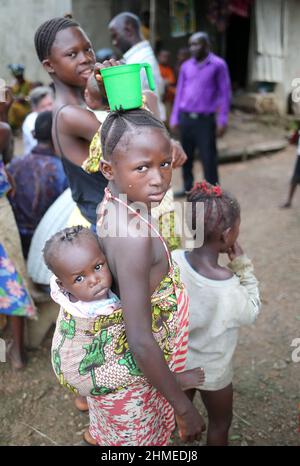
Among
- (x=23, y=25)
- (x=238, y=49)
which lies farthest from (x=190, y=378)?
(x=238, y=49)

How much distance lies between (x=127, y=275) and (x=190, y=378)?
1.66 ft

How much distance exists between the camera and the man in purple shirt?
16.7 feet

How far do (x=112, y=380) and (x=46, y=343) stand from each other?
1690 mm

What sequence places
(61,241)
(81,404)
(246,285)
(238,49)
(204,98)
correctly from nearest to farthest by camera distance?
(61,241) < (246,285) < (81,404) < (204,98) < (238,49)

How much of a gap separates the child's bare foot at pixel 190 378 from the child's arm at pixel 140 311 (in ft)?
0.47

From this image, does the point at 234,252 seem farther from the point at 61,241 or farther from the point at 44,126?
the point at 44,126

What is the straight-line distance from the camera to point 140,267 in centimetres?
117

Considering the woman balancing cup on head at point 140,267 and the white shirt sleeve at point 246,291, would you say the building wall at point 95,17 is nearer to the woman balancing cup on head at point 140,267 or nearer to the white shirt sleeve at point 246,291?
the white shirt sleeve at point 246,291

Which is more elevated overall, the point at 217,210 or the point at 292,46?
the point at 217,210

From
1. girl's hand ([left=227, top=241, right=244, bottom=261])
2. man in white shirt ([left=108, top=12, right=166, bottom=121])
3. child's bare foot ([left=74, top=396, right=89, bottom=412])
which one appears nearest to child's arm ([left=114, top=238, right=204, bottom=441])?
girl's hand ([left=227, top=241, right=244, bottom=261])

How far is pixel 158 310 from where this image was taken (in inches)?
53.9

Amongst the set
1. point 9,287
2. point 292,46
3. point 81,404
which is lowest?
point 81,404
